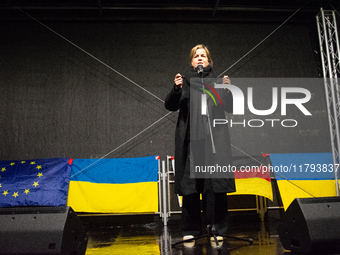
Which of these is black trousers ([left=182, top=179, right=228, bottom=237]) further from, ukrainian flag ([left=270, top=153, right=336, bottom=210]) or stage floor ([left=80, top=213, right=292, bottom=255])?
ukrainian flag ([left=270, top=153, right=336, bottom=210])

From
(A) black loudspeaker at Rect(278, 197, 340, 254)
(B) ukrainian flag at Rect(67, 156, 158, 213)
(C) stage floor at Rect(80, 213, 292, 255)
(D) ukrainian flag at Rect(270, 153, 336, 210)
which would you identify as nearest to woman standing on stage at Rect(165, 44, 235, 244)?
(C) stage floor at Rect(80, 213, 292, 255)

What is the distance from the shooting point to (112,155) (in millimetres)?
3795

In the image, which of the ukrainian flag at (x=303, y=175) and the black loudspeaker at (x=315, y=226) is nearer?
the black loudspeaker at (x=315, y=226)

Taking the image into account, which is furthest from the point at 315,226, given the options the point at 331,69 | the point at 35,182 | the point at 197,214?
the point at 331,69

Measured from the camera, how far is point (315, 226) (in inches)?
57.2

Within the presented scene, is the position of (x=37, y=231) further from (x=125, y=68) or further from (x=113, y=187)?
(x=125, y=68)

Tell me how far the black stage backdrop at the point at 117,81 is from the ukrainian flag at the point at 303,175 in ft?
0.81

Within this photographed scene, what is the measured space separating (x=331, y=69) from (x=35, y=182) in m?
3.93

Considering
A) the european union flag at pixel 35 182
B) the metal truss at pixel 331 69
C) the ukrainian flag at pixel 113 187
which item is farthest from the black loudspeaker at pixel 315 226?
the european union flag at pixel 35 182

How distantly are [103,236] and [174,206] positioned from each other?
1124 mm

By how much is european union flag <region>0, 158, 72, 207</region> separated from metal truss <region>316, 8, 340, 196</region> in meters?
3.17

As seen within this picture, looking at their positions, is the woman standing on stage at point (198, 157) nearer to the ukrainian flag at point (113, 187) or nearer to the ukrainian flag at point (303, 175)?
the ukrainian flag at point (113, 187)

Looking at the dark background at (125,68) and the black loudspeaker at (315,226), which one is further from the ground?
the dark background at (125,68)

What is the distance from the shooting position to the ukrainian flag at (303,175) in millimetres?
3348
